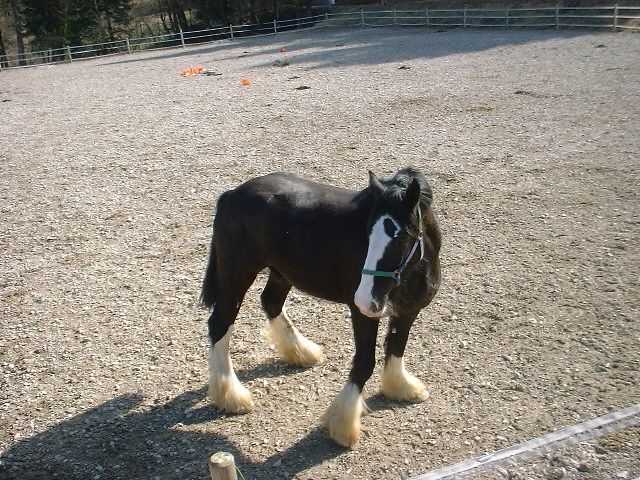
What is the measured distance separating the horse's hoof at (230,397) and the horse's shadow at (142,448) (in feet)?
0.22

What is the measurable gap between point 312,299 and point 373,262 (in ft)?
8.93

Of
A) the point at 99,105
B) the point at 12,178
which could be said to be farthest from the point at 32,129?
the point at 12,178

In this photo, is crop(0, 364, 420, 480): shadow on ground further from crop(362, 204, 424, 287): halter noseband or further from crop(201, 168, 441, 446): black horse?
crop(362, 204, 424, 287): halter noseband

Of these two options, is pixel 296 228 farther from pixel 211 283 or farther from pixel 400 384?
pixel 400 384

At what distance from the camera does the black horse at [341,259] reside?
3.42 metres

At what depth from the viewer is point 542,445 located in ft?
12.4

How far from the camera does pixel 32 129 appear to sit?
49.9 ft

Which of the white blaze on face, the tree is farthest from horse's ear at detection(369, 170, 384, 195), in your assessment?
the tree

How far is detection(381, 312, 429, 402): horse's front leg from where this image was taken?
14.2 feet

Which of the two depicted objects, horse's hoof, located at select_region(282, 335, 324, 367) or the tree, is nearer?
horse's hoof, located at select_region(282, 335, 324, 367)

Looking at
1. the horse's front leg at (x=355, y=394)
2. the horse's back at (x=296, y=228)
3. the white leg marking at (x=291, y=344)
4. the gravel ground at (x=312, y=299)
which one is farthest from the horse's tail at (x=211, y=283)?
the horse's front leg at (x=355, y=394)

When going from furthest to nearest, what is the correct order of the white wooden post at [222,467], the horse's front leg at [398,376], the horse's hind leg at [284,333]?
the horse's hind leg at [284,333]
the horse's front leg at [398,376]
the white wooden post at [222,467]

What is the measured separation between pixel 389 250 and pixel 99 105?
16.5m

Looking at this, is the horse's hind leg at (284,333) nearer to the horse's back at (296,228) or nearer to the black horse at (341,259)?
the black horse at (341,259)
